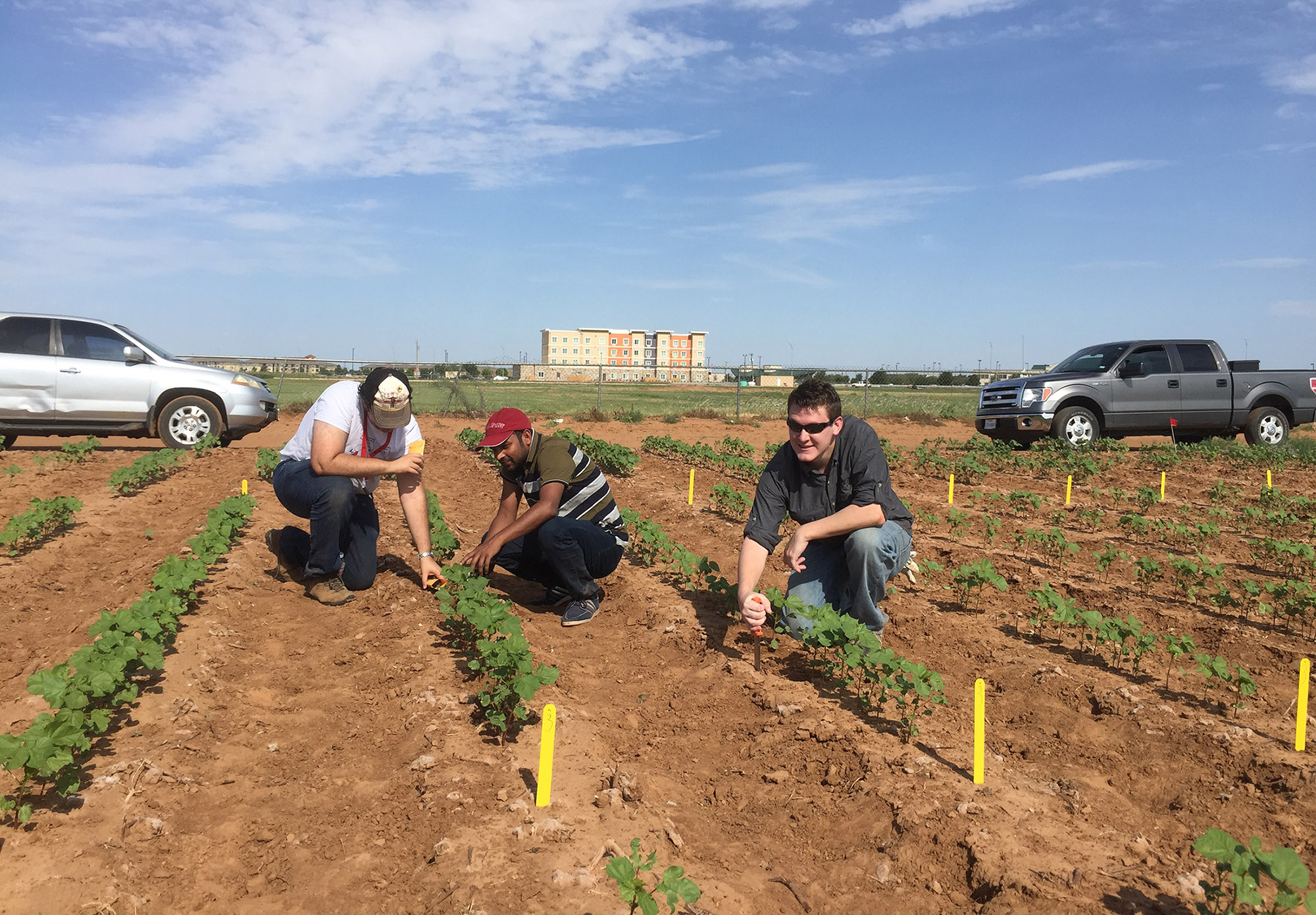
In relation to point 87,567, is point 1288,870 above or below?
above

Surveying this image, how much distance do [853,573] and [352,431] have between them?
2907 millimetres

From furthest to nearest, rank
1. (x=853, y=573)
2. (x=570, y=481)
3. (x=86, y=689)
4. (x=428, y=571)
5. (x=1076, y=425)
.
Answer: (x=1076, y=425) → (x=428, y=571) → (x=570, y=481) → (x=853, y=573) → (x=86, y=689)

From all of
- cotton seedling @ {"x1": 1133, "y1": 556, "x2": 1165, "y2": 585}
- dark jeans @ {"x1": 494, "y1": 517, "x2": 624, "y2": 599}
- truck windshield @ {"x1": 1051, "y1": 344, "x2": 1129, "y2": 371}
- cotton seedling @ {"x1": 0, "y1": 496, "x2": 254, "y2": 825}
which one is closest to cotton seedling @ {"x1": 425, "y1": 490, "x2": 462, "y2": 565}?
dark jeans @ {"x1": 494, "y1": 517, "x2": 624, "y2": 599}

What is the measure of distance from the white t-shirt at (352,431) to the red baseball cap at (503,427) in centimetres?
58

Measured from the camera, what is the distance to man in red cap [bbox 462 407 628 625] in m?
4.83

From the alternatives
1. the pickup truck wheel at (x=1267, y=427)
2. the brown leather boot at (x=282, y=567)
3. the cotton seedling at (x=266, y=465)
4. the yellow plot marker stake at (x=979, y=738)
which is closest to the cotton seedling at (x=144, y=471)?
the cotton seedling at (x=266, y=465)

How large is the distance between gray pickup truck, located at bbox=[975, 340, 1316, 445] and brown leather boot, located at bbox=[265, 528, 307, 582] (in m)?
10.8

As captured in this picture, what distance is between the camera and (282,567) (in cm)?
582

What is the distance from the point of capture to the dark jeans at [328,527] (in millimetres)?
5137

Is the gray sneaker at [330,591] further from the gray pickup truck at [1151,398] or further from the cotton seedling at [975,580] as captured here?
the gray pickup truck at [1151,398]

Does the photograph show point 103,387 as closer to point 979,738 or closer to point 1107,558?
point 1107,558

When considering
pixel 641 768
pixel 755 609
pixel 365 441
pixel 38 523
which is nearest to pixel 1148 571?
pixel 755 609

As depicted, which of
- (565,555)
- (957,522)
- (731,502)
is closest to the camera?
(565,555)

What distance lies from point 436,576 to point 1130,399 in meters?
11.8
